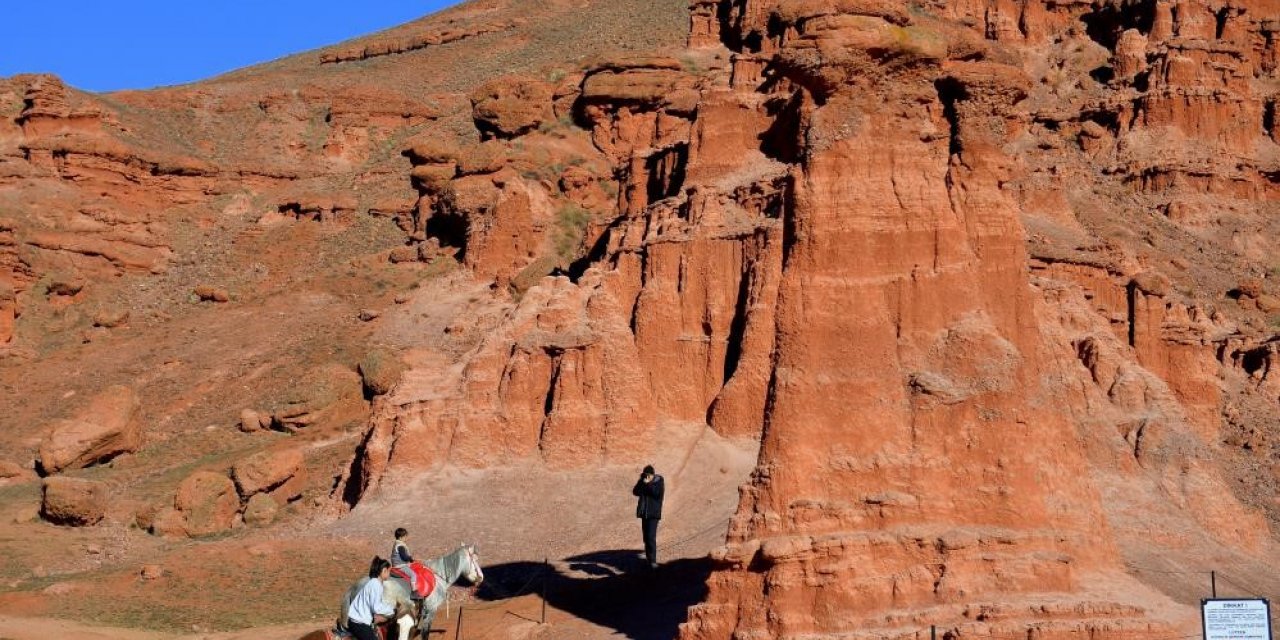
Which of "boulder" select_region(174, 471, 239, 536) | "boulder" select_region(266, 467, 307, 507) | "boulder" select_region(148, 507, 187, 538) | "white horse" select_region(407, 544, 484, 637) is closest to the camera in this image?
"white horse" select_region(407, 544, 484, 637)

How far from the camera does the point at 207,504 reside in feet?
106

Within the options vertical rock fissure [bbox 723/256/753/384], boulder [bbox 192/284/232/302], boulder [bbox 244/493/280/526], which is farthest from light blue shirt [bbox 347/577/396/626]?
boulder [bbox 192/284/232/302]

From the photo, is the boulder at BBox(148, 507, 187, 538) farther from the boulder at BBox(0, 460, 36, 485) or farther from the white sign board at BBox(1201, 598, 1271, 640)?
the white sign board at BBox(1201, 598, 1271, 640)

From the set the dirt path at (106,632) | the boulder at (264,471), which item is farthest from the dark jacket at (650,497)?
the boulder at (264,471)

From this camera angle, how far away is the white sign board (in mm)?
12789

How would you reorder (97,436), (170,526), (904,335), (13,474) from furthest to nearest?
(97,436)
(13,474)
(170,526)
(904,335)

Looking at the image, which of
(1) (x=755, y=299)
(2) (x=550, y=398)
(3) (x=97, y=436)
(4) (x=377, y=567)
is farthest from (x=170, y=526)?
(4) (x=377, y=567)

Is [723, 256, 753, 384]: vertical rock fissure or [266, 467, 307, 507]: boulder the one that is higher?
[723, 256, 753, 384]: vertical rock fissure

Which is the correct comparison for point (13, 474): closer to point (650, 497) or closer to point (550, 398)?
point (550, 398)

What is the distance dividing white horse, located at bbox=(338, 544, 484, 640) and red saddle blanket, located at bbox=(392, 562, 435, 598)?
0.11 m

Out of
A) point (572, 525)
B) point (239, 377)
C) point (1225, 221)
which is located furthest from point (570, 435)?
point (1225, 221)

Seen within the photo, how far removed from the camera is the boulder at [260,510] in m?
32.3

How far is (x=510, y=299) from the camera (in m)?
44.2

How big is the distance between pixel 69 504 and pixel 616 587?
1594 cm
